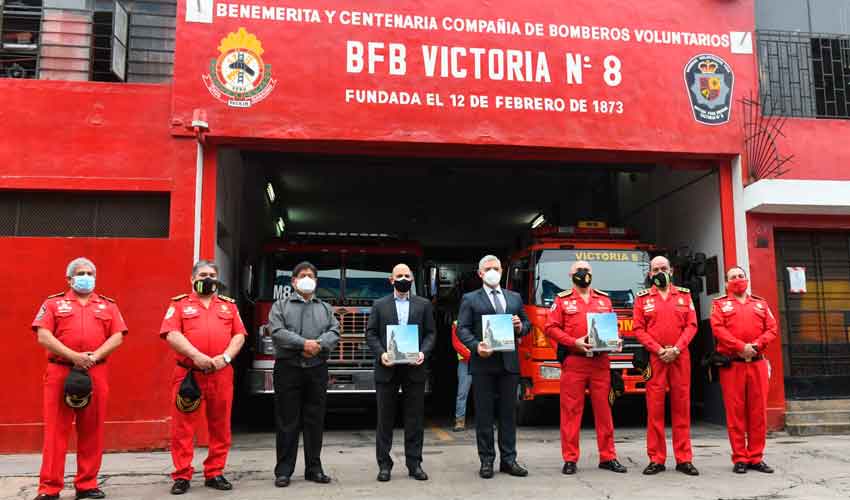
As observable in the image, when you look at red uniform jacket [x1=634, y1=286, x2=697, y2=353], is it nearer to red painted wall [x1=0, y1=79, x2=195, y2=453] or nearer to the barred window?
red painted wall [x1=0, y1=79, x2=195, y2=453]

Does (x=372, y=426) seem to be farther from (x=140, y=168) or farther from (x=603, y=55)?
(x=603, y=55)

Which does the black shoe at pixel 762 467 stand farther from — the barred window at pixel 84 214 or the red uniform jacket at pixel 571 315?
the barred window at pixel 84 214

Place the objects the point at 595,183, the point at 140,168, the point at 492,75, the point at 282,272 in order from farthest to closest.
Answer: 1. the point at 595,183
2. the point at 282,272
3. the point at 492,75
4. the point at 140,168

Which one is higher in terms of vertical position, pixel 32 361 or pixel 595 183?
pixel 595 183

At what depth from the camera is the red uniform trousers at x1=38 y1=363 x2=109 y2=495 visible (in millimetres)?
5555

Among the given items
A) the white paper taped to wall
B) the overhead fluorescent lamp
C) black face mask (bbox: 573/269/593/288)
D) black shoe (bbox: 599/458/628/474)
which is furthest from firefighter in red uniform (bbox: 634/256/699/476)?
the overhead fluorescent lamp

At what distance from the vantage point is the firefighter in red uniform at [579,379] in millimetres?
6484

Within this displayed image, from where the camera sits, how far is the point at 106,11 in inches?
358

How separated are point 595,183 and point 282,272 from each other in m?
7.71

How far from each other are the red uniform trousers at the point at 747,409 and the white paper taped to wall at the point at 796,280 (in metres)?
3.67

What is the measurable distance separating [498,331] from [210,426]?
2.63 meters

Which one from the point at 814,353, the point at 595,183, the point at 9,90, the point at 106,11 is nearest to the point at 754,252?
the point at 814,353

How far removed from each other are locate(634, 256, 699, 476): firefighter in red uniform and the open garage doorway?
95.6 inches

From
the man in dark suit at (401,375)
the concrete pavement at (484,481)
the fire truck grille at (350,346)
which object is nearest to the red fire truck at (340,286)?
the fire truck grille at (350,346)
